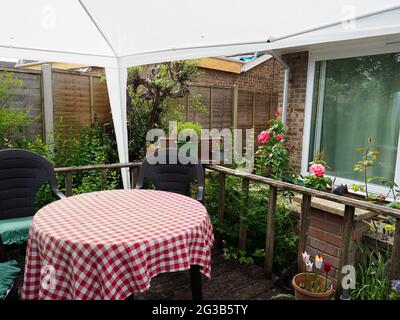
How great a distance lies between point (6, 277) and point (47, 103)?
11.9 ft

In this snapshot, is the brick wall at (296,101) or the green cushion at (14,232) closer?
the green cushion at (14,232)

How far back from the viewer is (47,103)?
4.84 m

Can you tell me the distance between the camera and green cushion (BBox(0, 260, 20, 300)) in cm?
162

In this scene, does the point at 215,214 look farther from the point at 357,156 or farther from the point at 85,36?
the point at 85,36

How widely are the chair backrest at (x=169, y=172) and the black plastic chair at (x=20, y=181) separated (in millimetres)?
779

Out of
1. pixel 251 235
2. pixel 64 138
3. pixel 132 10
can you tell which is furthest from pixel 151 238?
pixel 64 138

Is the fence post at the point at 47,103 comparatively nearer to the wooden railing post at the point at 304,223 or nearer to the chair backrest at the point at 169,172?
the chair backrest at the point at 169,172

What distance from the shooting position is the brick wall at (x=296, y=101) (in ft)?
14.4

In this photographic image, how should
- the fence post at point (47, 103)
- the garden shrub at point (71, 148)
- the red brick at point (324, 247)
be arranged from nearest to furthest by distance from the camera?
the red brick at point (324, 247)
the garden shrub at point (71, 148)
the fence post at point (47, 103)

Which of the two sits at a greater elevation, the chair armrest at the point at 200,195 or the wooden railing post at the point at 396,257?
the chair armrest at the point at 200,195

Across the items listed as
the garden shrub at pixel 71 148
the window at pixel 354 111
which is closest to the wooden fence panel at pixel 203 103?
the garden shrub at pixel 71 148

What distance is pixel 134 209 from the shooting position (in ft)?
7.09

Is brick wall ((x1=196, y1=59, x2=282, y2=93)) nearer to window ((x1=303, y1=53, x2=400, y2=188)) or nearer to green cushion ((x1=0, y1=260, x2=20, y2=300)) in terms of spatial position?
window ((x1=303, y1=53, x2=400, y2=188))

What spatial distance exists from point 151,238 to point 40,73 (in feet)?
13.1
